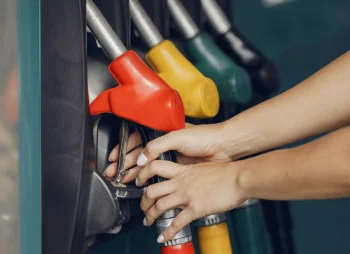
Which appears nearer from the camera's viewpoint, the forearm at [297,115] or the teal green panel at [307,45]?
the forearm at [297,115]

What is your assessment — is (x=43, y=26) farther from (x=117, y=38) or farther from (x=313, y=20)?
(x=313, y=20)

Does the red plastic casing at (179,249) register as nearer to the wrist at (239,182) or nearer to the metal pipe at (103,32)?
the wrist at (239,182)

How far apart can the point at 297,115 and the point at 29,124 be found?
1.12 feet

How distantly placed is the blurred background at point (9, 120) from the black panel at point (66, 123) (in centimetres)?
4

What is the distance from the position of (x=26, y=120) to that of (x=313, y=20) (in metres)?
0.68

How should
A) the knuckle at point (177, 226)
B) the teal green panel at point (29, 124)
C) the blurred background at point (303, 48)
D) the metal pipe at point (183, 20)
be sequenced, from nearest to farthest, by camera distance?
the teal green panel at point (29, 124) → the knuckle at point (177, 226) → the metal pipe at point (183, 20) → the blurred background at point (303, 48)

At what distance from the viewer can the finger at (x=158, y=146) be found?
648mm

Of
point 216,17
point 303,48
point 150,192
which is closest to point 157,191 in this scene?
point 150,192

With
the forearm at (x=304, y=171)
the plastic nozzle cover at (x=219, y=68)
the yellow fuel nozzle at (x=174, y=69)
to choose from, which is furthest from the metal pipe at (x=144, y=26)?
the forearm at (x=304, y=171)

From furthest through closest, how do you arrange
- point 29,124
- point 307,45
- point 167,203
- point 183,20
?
point 307,45
point 183,20
point 167,203
point 29,124

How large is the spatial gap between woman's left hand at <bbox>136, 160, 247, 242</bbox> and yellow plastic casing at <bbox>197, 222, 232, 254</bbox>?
0.05m

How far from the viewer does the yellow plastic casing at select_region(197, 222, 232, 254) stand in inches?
26.9

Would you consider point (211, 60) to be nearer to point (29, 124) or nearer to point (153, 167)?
point (153, 167)

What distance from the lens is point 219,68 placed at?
0.79 m
